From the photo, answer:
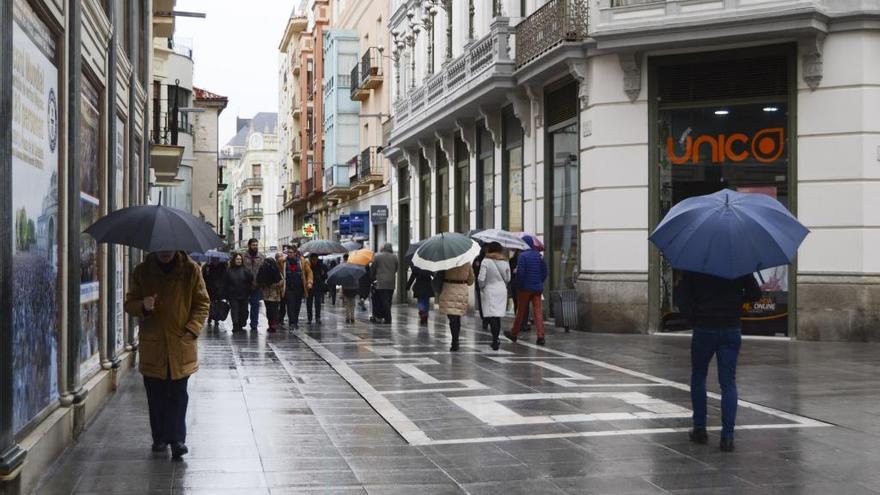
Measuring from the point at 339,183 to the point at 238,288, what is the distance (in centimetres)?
3196

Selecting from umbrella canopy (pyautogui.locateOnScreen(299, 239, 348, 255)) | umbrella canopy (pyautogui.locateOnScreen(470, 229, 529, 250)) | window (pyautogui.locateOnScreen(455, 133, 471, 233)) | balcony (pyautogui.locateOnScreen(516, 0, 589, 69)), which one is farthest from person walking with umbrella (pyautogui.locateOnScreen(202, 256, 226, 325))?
window (pyautogui.locateOnScreen(455, 133, 471, 233))

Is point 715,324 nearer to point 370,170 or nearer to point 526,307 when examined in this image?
point 526,307

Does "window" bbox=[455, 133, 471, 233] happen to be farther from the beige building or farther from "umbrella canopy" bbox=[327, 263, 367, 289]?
the beige building

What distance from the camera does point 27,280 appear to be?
6.84 metres

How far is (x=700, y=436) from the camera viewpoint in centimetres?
838

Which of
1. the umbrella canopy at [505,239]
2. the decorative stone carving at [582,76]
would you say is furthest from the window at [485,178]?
the umbrella canopy at [505,239]

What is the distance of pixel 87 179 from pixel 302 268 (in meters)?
12.5

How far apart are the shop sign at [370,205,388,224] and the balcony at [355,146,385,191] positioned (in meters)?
2.60

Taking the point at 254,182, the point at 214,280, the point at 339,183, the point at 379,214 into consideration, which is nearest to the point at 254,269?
the point at 214,280

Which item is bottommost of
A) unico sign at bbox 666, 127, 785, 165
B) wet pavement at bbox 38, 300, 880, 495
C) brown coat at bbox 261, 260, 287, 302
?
wet pavement at bbox 38, 300, 880, 495

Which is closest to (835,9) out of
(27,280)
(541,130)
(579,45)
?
(579,45)

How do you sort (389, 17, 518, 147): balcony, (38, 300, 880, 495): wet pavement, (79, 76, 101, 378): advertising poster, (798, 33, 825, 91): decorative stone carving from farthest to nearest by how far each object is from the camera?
(389, 17, 518, 147): balcony → (798, 33, 825, 91): decorative stone carving → (79, 76, 101, 378): advertising poster → (38, 300, 880, 495): wet pavement

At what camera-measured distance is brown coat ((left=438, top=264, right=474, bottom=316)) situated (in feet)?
53.1

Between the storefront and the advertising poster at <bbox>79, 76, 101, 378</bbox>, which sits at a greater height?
the storefront
